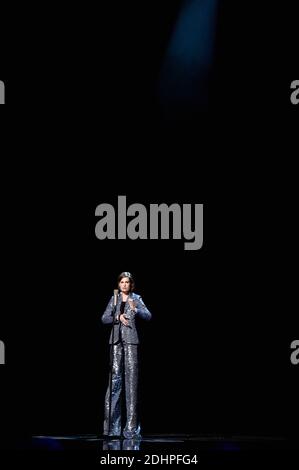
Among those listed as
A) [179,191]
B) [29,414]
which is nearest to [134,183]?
[179,191]

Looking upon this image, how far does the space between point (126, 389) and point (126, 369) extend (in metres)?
0.16

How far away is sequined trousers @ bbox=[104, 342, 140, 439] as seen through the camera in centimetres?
755

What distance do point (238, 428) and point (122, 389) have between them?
1636 millimetres

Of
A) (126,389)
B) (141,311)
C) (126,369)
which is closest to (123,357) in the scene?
(126,369)

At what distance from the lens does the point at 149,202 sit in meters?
8.89

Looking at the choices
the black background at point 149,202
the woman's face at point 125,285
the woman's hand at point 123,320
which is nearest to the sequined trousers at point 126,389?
the woman's hand at point 123,320

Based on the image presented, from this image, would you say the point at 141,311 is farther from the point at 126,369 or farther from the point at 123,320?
the point at 126,369

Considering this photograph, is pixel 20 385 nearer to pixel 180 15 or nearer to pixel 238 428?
pixel 238 428

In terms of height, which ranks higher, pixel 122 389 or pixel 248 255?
pixel 248 255

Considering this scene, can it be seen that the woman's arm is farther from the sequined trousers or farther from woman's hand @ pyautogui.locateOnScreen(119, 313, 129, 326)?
the sequined trousers

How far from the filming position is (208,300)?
902cm

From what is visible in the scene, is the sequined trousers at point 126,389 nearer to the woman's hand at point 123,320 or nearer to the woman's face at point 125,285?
the woman's hand at point 123,320
